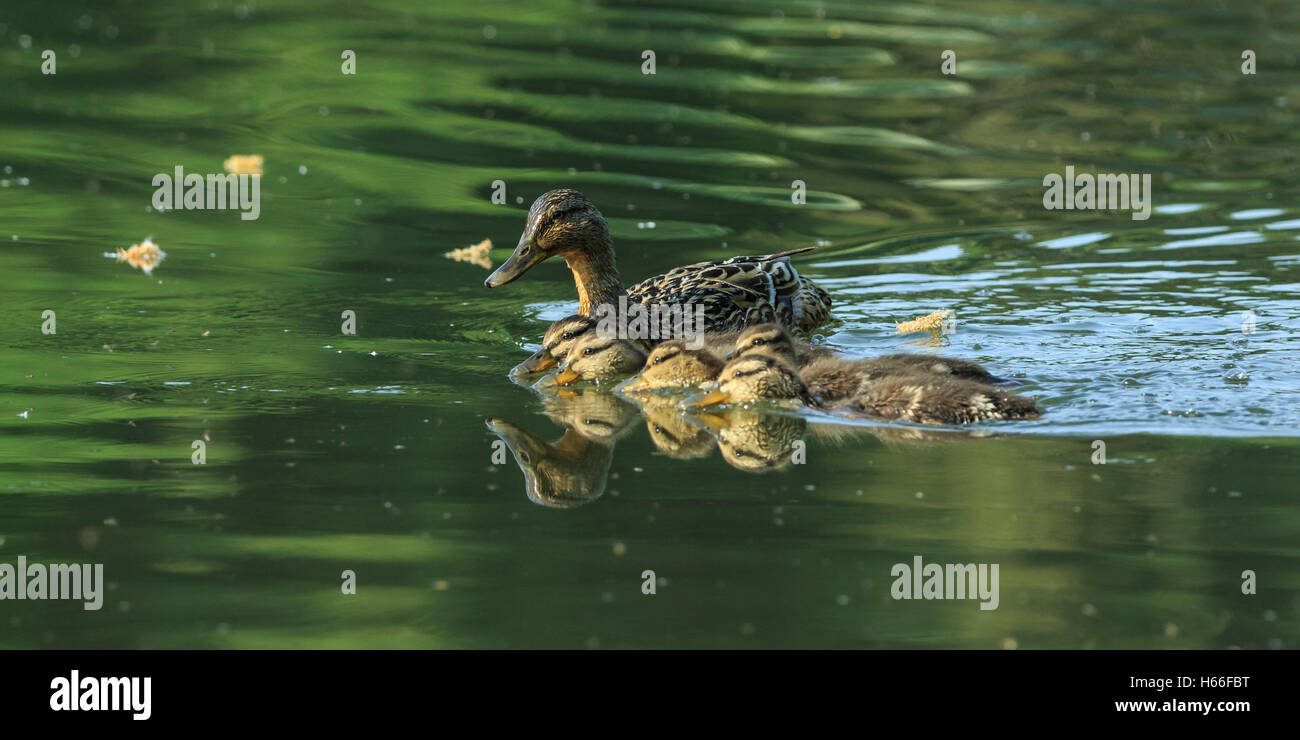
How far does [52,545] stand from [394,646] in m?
1.49

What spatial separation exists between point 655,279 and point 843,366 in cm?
201

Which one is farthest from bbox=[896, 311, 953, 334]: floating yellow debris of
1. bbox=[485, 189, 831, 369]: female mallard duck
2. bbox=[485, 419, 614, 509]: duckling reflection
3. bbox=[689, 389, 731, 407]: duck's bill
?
bbox=[485, 419, 614, 509]: duckling reflection

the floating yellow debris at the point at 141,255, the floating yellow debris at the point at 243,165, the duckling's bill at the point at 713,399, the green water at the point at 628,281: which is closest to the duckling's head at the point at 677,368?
the duckling's bill at the point at 713,399

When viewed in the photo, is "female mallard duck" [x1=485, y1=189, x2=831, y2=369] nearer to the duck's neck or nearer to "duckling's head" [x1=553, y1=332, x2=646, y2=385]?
the duck's neck

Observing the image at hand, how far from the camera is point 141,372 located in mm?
8492

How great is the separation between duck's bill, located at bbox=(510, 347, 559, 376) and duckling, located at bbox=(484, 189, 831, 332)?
679 mm

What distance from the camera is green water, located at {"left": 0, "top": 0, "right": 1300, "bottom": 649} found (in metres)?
5.43

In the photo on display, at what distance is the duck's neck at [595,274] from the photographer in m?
9.60

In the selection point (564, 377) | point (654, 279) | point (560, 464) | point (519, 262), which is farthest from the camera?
point (654, 279)

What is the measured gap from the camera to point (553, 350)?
28.4 feet

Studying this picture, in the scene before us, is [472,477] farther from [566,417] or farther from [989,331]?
[989,331]

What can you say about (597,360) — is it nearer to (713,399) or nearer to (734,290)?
(713,399)

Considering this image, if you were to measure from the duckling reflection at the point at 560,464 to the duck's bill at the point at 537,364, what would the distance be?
92 centimetres

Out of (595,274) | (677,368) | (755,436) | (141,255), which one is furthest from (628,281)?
(755,436)
